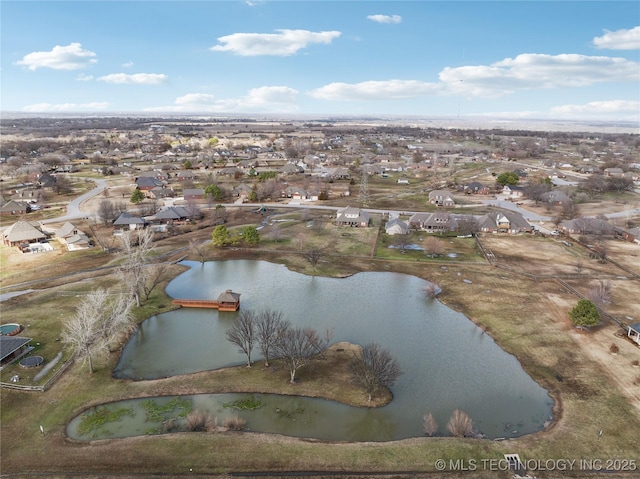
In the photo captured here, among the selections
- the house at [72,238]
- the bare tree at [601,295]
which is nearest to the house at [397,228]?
the bare tree at [601,295]

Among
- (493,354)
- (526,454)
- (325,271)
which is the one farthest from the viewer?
(325,271)

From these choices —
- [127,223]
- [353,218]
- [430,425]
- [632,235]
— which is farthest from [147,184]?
[632,235]

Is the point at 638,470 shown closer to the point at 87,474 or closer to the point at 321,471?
the point at 321,471

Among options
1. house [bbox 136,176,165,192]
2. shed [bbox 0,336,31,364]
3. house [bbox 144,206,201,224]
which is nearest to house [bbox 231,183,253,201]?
house [bbox 136,176,165,192]

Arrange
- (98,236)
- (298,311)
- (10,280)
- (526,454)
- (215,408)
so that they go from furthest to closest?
1. (98,236)
2. (10,280)
3. (298,311)
4. (215,408)
5. (526,454)

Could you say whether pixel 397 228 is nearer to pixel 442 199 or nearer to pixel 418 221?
pixel 418 221

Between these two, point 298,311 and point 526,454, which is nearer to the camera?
point 526,454

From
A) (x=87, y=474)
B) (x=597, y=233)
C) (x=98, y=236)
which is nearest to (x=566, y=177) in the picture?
(x=597, y=233)
